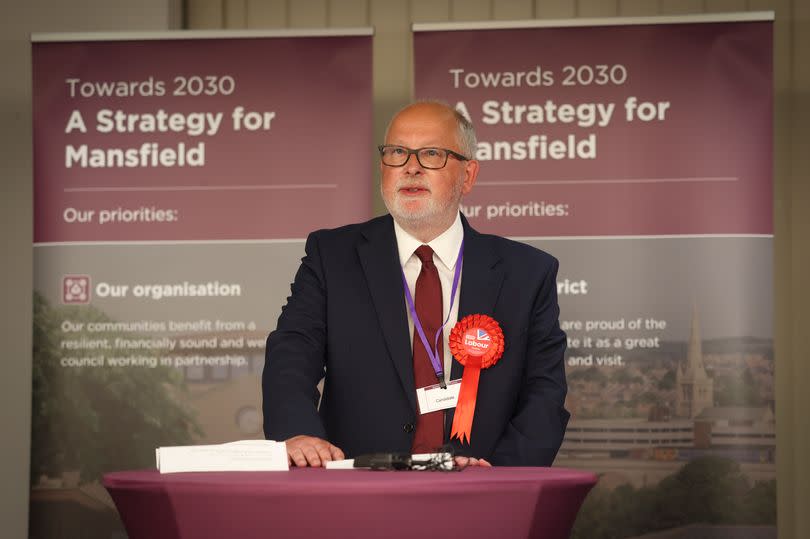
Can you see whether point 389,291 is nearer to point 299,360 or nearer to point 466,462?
point 299,360

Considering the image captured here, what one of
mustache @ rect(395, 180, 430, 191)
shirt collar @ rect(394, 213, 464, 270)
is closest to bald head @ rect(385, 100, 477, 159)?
mustache @ rect(395, 180, 430, 191)

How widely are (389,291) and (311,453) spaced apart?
2.17 ft

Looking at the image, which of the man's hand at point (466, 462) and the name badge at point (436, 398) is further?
the name badge at point (436, 398)

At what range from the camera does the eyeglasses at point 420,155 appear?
2729mm

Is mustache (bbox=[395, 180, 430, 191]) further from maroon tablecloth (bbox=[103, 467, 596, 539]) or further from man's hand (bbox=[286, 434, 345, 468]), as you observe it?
maroon tablecloth (bbox=[103, 467, 596, 539])

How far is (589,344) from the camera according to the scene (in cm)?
454

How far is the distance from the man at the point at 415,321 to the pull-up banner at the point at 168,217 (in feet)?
6.16

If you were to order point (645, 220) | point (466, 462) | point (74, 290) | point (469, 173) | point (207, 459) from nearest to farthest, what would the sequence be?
point (207, 459), point (466, 462), point (469, 173), point (645, 220), point (74, 290)

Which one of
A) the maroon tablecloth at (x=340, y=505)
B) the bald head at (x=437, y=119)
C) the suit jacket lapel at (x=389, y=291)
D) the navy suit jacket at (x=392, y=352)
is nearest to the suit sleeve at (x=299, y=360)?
the navy suit jacket at (x=392, y=352)

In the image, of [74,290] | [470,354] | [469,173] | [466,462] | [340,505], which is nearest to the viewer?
[340,505]

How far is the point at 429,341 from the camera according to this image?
258 cm

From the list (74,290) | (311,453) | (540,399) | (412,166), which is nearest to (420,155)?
(412,166)

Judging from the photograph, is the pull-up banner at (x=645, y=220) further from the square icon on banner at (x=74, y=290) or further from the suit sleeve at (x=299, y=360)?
the suit sleeve at (x=299, y=360)
